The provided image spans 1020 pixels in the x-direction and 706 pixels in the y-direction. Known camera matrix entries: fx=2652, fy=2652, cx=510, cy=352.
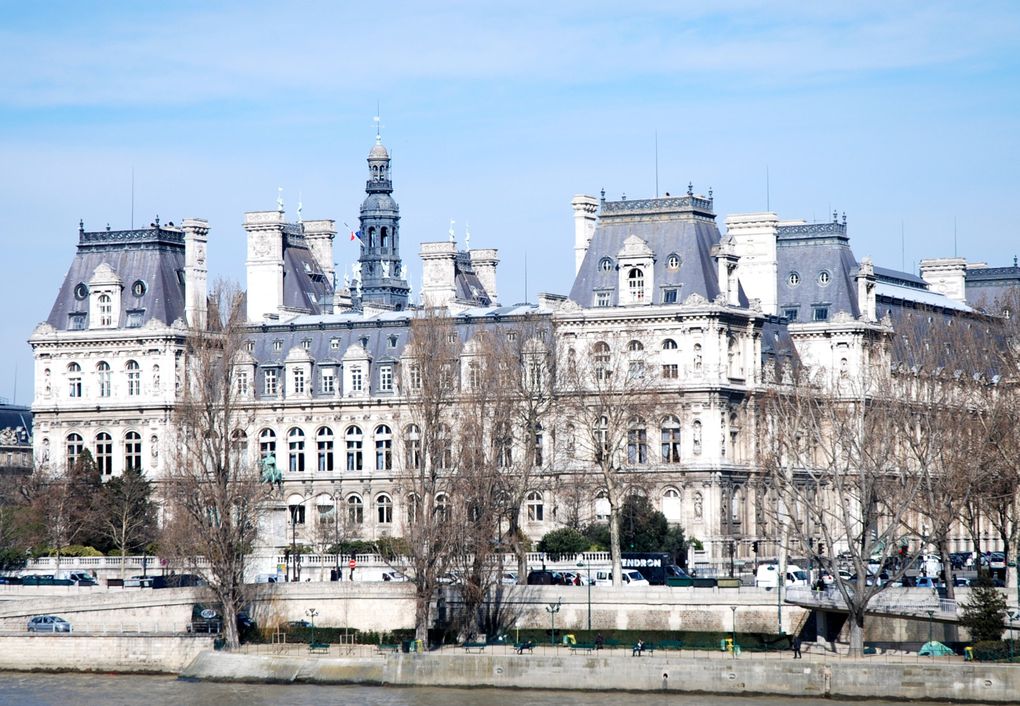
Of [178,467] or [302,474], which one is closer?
[178,467]

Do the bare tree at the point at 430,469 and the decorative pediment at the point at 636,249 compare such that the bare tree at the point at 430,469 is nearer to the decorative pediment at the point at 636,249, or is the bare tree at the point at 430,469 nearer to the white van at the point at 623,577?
the white van at the point at 623,577

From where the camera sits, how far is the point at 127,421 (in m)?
138

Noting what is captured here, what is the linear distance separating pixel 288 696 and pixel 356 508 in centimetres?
4387

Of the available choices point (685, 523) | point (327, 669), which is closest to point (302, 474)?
point (685, 523)

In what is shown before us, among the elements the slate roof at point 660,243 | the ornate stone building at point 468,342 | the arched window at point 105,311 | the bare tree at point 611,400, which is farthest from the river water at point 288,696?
the arched window at point 105,311

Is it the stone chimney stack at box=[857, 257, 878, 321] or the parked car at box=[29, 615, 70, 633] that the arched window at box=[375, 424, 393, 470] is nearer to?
the stone chimney stack at box=[857, 257, 878, 321]

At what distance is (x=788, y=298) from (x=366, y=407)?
23398 millimetres

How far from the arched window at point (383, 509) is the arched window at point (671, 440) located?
15.9 m

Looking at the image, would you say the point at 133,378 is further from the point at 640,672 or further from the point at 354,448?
the point at 640,672

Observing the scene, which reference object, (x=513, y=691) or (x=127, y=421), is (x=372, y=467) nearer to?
(x=127, y=421)

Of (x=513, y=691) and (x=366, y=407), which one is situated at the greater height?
(x=366, y=407)

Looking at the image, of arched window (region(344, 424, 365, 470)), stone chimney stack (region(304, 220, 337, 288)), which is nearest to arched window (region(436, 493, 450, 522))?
arched window (region(344, 424, 365, 470))

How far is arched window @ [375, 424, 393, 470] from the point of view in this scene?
447 ft

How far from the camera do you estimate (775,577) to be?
10950 centimetres
